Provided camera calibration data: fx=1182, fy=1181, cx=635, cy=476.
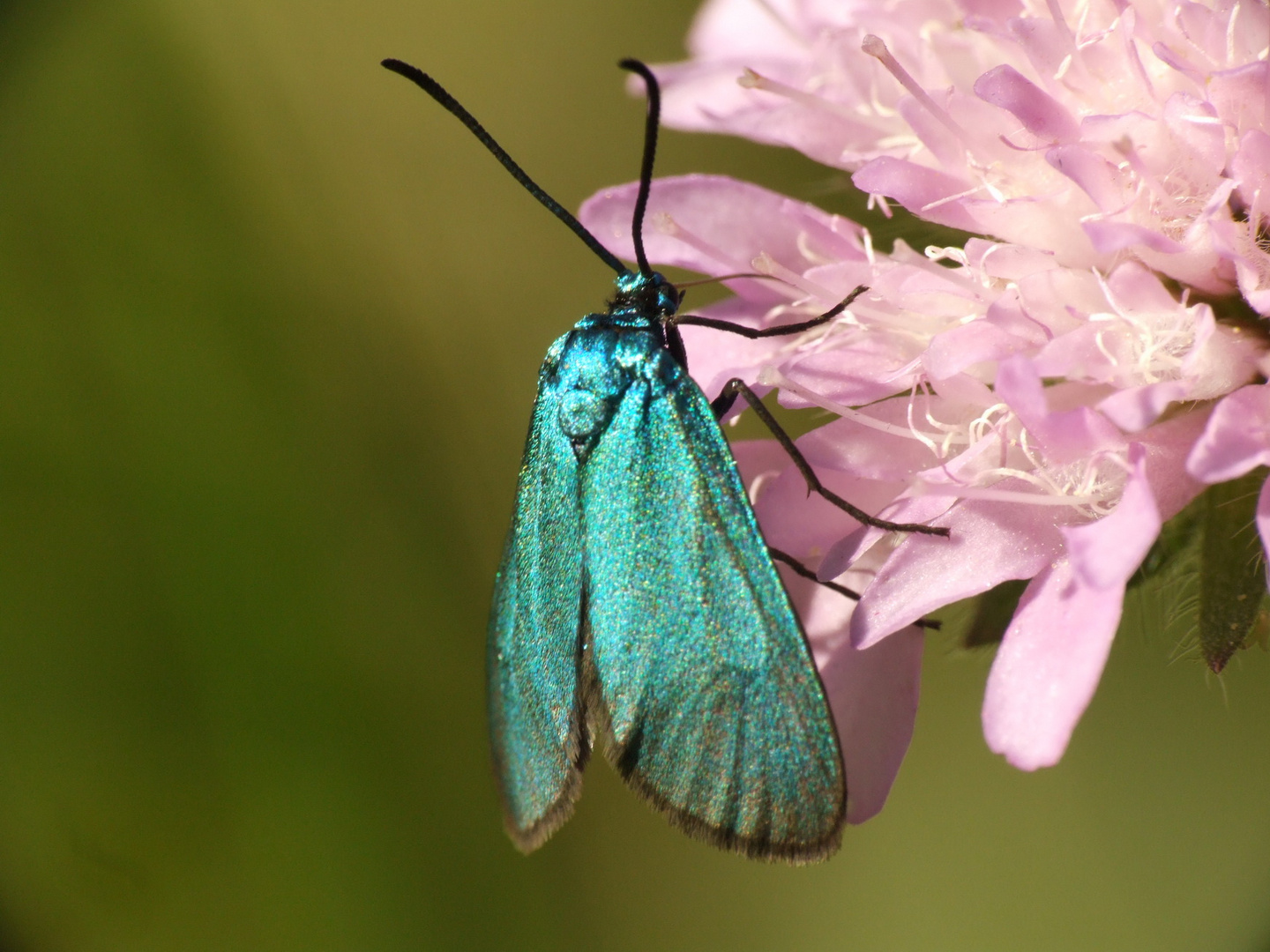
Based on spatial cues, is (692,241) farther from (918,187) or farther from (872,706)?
(872,706)

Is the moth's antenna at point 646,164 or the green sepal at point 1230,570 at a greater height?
the moth's antenna at point 646,164

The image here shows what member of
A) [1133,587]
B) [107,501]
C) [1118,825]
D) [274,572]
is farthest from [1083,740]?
[107,501]

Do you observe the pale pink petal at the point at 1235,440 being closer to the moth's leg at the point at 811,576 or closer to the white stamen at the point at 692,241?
the moth's leg at the point at 811,576

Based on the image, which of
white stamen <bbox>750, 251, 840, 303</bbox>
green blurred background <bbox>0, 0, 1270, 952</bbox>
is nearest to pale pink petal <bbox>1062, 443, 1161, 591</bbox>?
white stamen <bbox>750, 251, 840, 303</bbox>

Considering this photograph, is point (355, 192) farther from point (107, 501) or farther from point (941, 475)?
point (941, 475)

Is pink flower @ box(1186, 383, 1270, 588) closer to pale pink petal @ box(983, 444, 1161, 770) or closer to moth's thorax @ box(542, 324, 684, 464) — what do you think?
pale pink petal @ box(983, 444, 1161, 770)

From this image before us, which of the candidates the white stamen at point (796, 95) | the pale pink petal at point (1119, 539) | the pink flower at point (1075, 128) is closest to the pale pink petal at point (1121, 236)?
the pink flower at point (1075, 128)

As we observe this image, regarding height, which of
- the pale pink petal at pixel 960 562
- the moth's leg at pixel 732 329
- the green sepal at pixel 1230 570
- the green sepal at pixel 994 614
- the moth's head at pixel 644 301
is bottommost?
the green sepal at pixel 1230 570
